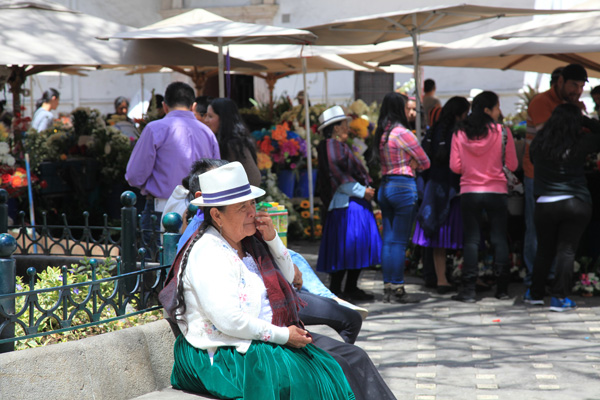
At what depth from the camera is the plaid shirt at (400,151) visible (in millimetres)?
7090

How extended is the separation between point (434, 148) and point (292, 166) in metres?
3.53

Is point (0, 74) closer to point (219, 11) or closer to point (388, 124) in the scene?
point (388, 124)

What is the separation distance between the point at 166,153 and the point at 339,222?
2048 millimetres

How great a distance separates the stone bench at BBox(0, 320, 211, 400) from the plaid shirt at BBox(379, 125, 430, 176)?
3.98 meters

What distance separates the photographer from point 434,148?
7.67 meters

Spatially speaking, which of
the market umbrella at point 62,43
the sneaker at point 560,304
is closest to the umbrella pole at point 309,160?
the market umbrella at point 62,43

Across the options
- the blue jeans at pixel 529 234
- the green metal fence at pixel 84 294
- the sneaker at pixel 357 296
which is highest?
the green metal fence at pixel 84 294

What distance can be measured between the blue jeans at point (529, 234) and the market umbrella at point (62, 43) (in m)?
3.89

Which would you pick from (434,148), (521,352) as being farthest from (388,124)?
(521,352)

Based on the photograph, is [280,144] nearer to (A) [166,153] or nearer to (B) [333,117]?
(B) [333,117]

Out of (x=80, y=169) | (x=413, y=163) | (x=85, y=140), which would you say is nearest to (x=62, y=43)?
(x=80, y=169)

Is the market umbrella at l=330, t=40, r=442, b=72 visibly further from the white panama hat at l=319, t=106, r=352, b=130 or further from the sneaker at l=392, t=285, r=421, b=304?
the sneaker at l=392, t=285, r=421, b=304

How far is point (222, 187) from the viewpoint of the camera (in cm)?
333

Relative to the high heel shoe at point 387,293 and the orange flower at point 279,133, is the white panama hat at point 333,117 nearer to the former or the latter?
the high heel shoe at point 387,293
